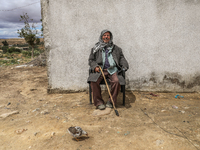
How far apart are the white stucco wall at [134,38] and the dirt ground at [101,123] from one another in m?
0.47

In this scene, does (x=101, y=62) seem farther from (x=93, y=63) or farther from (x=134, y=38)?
(x=134, y=38)

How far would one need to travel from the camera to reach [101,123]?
2.64m

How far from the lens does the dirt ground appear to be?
2.08 meters

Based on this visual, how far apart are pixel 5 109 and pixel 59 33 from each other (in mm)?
2315

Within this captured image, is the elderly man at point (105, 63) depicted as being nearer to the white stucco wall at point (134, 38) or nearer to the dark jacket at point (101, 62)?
the dark jacket at point (101, 62)

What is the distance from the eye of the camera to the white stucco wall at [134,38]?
383 centimetres

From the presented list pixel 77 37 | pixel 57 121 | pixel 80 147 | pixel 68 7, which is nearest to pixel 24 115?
pixel 57 121

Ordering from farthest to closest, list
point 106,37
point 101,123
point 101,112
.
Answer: point 106,37
point 101,112
point 101,123

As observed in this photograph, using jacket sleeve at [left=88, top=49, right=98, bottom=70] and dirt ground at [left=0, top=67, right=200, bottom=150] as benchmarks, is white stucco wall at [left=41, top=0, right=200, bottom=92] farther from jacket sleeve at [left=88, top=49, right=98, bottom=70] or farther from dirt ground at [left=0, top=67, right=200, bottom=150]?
jacket sleeve at [left=88, top=49, right=98, bottom=70]

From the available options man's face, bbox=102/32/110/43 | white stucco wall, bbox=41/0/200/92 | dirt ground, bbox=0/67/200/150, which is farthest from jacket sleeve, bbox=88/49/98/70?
dirt ground, bbox=0/67/200/150

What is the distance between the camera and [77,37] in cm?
396

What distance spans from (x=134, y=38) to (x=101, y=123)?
2.49 meters

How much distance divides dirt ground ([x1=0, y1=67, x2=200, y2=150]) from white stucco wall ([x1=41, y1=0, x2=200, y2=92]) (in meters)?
0.47

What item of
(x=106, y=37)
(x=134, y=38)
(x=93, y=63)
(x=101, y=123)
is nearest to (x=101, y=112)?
(x=101, y=123)
